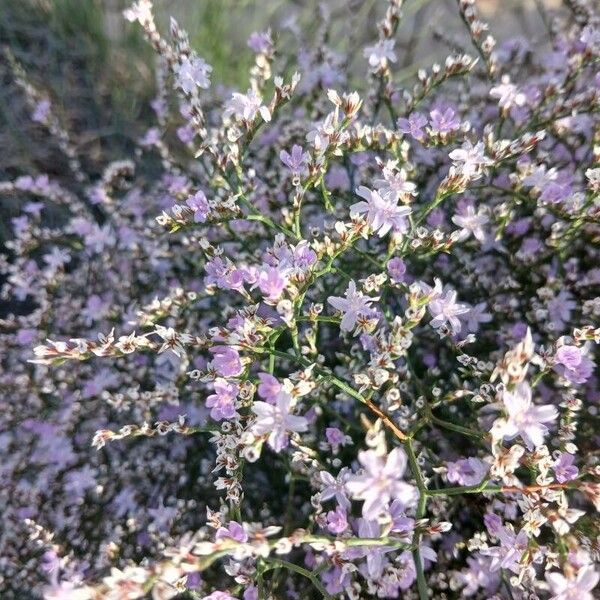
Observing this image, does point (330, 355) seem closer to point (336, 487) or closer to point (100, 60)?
point (336, 487)

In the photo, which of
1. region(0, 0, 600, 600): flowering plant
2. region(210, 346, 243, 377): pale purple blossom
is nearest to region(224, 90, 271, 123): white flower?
region(0, 0, 600, 600): flowering plant

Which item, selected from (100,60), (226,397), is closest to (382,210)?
(226,397)

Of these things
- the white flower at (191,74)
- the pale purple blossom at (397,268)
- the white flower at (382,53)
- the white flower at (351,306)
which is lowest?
the white flower at (351,306)

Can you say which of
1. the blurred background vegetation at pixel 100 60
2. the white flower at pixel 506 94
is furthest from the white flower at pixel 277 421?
the blurred background vegetation at pixel 100 60

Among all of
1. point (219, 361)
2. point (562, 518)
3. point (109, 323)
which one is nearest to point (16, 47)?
point (109, 323)

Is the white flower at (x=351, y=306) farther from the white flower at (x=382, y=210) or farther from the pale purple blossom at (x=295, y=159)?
the pale purple blossom at (x=295, y=159)

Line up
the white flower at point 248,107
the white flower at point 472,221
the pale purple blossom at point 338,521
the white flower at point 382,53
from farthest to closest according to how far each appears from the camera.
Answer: the white flower at point 382,53, the white flower at point 472,221, the white flower at point 248,107, the pale purple blossom at point 338,521

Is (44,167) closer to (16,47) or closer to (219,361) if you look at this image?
(16,47)
